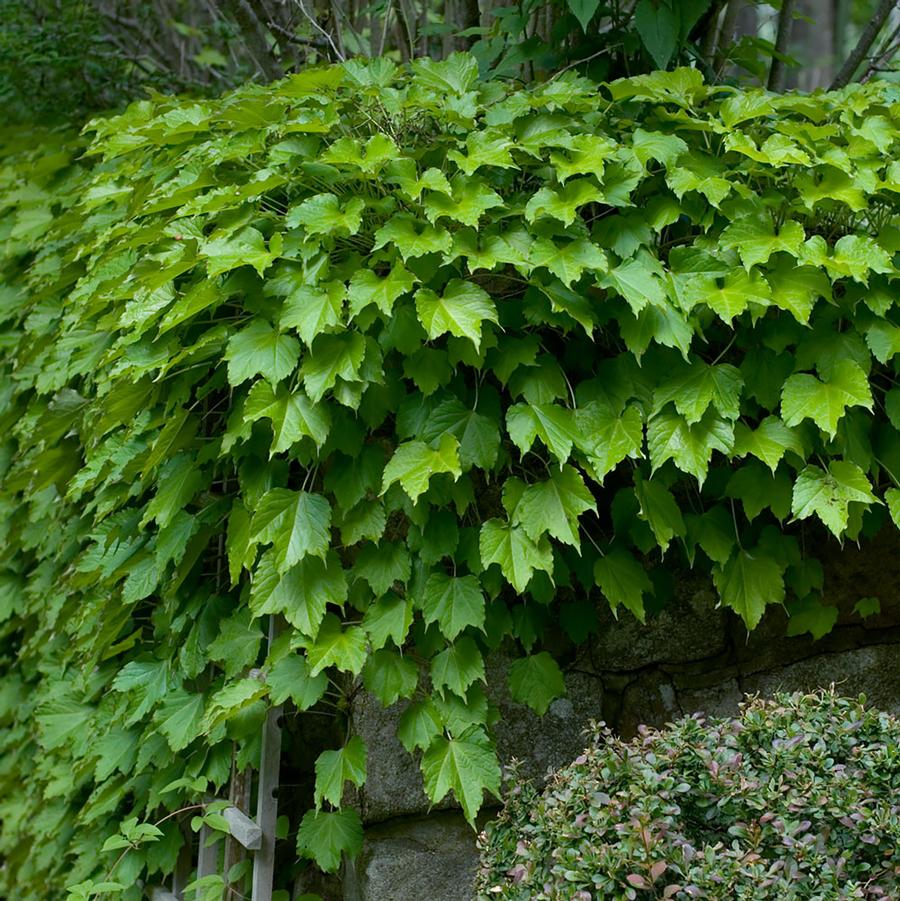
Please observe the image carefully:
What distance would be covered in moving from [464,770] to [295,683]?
0.37 metres

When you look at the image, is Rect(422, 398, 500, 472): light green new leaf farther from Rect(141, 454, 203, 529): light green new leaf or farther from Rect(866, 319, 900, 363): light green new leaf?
Rect(866, 319, 900, 363): light green new leaf

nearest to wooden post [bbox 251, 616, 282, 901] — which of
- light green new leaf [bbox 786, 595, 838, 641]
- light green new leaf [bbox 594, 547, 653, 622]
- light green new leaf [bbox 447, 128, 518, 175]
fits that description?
light green new leaf [bbox 594, 547, 653, 622]

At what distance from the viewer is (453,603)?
2.16m

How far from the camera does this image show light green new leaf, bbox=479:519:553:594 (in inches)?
82.5

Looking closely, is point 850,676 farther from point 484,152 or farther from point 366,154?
point 366,154

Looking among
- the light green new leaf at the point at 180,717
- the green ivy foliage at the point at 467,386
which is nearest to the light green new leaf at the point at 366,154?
the green ivy foliage at the point at 467,386

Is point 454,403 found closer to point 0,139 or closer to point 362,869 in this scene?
point 362,869

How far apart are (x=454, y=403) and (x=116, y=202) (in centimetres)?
133

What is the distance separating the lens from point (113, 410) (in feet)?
8.08

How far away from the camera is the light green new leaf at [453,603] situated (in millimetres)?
2145

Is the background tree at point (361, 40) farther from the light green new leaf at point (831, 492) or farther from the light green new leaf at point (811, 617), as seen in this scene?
the light green new leaf at point (811, 617)

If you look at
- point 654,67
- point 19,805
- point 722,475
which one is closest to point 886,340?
point 722,475

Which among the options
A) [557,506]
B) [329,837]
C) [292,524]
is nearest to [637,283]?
[557,506]

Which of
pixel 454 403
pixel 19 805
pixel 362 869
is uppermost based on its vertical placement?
pixel 454 403
